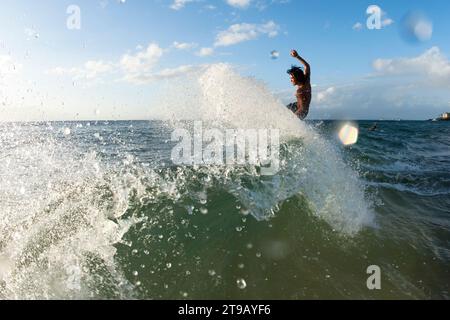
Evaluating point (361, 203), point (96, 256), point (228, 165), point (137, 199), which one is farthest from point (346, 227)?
point (96, 256)

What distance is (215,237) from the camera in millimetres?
5648

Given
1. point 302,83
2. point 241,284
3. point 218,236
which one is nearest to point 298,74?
point 302,83

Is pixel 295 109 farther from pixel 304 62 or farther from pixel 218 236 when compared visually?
pixel 218 236

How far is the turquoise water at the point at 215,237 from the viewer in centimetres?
466

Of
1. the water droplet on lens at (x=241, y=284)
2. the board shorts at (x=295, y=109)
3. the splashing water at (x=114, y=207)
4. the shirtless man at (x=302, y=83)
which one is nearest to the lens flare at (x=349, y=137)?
the board shorts at (x=295, y=109)

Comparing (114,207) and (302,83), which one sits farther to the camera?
(302,83)

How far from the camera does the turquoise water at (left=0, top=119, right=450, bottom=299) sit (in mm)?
4660

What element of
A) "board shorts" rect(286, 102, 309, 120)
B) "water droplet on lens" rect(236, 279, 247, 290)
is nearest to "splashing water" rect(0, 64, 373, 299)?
"water droplet on lens" rect(236, 279, 247, 290)

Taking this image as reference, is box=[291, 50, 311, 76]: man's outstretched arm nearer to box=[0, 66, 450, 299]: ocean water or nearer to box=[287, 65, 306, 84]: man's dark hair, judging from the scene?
box=[287, 65, 306, 84]: man's dark hair

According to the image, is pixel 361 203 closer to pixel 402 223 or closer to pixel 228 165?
pixel 402 223

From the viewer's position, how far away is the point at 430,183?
11.5 m

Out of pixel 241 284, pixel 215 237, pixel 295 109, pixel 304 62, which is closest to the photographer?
pixel 241 284

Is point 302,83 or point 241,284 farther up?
point 302,83
